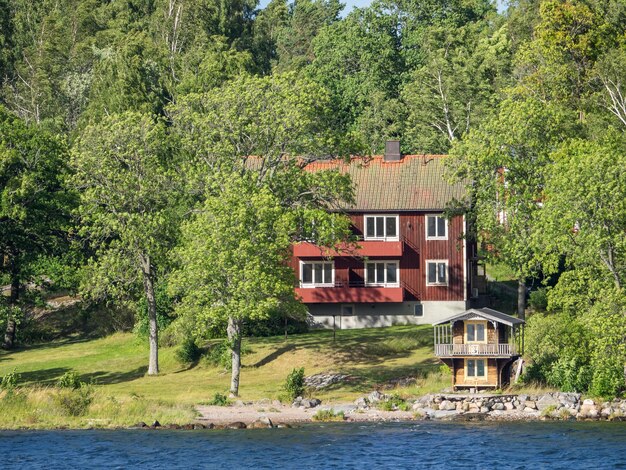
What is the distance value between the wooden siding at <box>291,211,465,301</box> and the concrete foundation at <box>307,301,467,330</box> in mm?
560

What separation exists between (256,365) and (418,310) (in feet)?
52.9

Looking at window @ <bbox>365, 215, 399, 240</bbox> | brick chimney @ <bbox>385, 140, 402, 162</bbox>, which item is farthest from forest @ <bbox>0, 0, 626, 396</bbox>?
window @ <bbox>365, 215, 399, 240</bbox>

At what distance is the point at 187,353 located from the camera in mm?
82000

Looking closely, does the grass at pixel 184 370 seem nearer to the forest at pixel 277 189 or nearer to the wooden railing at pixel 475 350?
the forest at pixel 277 189

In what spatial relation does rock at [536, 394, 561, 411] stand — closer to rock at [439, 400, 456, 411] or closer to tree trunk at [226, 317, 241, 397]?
rock at [439, 400, 456, 411]

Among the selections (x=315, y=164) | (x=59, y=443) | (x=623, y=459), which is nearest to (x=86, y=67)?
(x=315, y=164)

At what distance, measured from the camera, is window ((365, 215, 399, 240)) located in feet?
301

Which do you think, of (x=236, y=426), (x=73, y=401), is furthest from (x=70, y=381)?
(x=236, y=426)

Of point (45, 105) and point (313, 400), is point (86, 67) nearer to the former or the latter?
point (45, 105)

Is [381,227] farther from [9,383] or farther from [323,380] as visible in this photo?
[9,383]

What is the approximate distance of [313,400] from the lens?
234 feet

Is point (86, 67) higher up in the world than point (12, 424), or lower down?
higher up

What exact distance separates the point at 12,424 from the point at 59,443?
6.07 metres

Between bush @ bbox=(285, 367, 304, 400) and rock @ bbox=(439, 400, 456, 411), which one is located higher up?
bush @ bbox=(285, 367, 304, 400)
